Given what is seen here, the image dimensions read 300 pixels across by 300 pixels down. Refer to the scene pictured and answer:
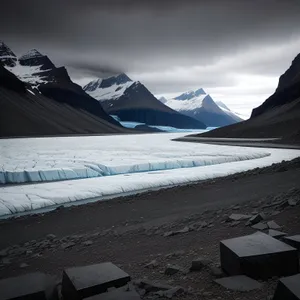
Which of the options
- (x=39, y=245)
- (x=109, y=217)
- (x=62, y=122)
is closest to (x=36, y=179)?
(x=109, y=217)

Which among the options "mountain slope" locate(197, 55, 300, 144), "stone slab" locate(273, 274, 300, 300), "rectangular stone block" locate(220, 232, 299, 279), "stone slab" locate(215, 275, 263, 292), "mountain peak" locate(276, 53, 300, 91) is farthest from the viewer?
"mountain peak" locate(276, 53, 300, 91)

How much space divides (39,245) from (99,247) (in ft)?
4.94

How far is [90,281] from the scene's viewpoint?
332 cm

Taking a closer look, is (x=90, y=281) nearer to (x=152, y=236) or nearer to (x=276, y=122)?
(x=152, y=236)

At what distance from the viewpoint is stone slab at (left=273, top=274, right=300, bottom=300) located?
2.65 metres

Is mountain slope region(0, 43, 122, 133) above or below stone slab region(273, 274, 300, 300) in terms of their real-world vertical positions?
Result: above

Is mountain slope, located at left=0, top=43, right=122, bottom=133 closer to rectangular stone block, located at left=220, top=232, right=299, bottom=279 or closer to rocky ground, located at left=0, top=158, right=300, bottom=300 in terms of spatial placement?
rocky ground, located at left=0, top=158, right=300, bottom=300

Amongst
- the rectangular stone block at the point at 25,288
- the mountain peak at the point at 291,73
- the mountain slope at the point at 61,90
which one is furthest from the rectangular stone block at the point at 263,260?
the mountain slope at the point at 61,90

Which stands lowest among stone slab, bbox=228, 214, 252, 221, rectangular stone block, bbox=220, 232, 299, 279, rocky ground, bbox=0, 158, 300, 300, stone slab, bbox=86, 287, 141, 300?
rocky ground, bbox=0, 158, 300, 300

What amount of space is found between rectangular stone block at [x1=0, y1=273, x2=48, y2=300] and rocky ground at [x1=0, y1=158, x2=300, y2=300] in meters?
1.14

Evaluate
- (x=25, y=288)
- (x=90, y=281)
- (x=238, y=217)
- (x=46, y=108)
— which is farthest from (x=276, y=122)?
(x=46, y=108)

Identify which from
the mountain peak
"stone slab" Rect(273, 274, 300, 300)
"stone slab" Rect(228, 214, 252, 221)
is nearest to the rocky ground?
"stone slab" Rect(228, 214, 252, 221)

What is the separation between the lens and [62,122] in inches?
4313

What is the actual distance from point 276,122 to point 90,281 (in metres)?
69.5
